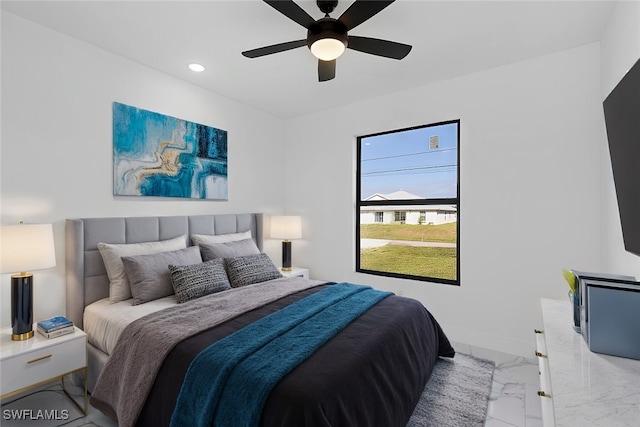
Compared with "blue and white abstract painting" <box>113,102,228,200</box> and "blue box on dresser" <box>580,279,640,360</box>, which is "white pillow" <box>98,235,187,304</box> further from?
"blue box on dresser" <box>580,279,640,360</box>

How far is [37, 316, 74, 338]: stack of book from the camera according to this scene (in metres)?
2.04

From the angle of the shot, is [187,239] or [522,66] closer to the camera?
[522,66]

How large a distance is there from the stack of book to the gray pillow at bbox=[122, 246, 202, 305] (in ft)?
1.31

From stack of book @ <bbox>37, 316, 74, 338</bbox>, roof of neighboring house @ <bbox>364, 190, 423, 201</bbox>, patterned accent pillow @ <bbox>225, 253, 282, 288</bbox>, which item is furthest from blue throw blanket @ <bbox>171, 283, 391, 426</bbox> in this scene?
roof of neighboring house @ <bbox>364, 190, 423, 201</bbox>

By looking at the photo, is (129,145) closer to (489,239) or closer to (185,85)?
(185,85)

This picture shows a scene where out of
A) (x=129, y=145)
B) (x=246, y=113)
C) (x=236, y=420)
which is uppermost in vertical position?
(x=246, y=113)

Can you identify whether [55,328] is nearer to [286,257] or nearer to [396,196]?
[286,257]

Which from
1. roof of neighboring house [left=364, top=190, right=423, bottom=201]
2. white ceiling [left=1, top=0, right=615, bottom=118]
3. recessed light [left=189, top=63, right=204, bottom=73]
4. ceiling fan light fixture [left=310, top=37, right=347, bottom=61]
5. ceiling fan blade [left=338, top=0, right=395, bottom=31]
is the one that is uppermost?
white ceiling [left=1, top=0, right=615, bottom=118]

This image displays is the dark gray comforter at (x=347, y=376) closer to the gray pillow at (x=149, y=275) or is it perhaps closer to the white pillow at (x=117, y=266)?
the gray pillow at (x=149, y=275)

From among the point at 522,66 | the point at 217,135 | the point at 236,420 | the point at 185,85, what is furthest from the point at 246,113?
the point at 236,420

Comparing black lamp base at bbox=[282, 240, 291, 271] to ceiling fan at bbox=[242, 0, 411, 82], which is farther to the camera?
black lamp base at bbox=[282, 240, 291, 271]

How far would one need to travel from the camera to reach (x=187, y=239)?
3.20 m

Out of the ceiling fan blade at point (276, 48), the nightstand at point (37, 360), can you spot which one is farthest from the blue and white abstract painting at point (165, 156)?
the ceiling fan blade at point (276, 48)

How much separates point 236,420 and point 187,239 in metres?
2.18
